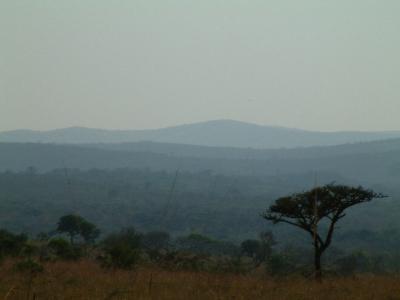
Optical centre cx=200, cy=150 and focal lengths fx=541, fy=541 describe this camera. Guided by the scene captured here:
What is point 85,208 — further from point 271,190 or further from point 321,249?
Answer: point 321,249

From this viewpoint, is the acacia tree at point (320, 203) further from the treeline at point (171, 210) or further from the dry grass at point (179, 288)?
the treeline at point (171, 210)

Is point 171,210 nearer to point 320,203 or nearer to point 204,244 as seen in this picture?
point 204,244

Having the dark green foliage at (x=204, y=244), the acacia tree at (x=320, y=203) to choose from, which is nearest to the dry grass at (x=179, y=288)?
the acacia tree at (x=320, y=203)

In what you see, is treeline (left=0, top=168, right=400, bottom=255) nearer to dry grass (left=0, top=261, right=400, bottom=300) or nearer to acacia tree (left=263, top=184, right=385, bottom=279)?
acacia tree (left=263, top=184, right=385, bottom=279)

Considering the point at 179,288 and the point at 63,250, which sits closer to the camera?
the point at 179,288

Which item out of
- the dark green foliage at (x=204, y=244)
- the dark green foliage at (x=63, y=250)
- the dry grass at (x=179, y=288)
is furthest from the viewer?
the dark green foliage at (x=204, y=244)

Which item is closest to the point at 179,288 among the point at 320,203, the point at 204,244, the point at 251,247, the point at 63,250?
the point at 320,203

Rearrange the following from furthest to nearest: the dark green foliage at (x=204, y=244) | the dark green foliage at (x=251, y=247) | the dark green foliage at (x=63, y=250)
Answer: the dark green foliage at (x=204, y=244) < the dark green foliage at (x=251, y=247) < the dark green foliage at (x=63, y=250)

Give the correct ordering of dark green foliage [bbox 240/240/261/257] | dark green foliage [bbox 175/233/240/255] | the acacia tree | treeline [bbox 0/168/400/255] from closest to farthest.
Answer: the acacia tree → dark green foliage [bbox 240/240/261/257] → dark green foliage [bbox 175/233/240/255] → treeline [bbox 0/168/400/255]

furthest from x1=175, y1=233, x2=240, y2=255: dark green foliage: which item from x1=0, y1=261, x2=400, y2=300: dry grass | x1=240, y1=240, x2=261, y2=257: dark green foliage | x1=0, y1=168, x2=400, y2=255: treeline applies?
x1=0, y1=261, x2=400, y2=300: dry grass

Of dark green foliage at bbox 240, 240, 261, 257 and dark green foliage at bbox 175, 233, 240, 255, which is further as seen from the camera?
dark green foliage at bbox 175, 233, 240, 255

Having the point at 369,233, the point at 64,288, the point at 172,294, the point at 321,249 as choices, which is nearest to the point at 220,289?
the point at 172,294

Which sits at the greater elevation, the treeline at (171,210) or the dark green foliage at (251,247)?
the dark green foliage at (251,247)

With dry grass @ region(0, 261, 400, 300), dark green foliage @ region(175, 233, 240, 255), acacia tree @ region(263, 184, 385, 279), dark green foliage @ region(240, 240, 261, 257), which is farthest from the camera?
dark green foliage @ region(175, 233, 240, 255)
